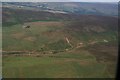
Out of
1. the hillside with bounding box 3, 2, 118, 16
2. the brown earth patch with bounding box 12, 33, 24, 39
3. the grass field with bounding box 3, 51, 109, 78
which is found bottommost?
the grass field with bounding box 3, 51, 109, 78

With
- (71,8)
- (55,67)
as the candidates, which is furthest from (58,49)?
(71,8)

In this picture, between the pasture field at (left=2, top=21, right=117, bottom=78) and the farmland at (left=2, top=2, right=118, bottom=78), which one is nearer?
the pasture field at (left=2, top=21, right=117, bottom=78)

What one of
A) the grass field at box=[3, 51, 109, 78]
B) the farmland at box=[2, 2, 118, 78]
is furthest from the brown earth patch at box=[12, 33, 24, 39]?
the grass field at box=[3, 51, 109, 78]

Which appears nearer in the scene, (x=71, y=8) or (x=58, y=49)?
(x=58, y=49)

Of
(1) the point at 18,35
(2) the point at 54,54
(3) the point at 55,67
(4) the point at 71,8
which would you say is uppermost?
(4) the point at 71,8

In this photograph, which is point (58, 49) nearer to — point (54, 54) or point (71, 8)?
point (54, 54)

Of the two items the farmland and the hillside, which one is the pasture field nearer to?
the farmland

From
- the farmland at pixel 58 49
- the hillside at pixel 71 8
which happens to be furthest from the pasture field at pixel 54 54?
the hillside at pixel 71 8

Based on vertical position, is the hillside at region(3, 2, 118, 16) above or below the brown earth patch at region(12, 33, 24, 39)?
above

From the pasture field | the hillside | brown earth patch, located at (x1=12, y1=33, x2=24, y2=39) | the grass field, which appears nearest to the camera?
the grass field

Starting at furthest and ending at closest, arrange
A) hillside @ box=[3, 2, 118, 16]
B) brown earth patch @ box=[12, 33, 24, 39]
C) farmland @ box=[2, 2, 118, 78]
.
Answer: hillside @ box=[3, 2, 118, 16] < brown earth patch @ box=[12, 33, 24, 39] < farmland @ box=[2, 2, 118, 78]

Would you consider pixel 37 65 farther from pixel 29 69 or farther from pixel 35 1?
pixel 35 1
